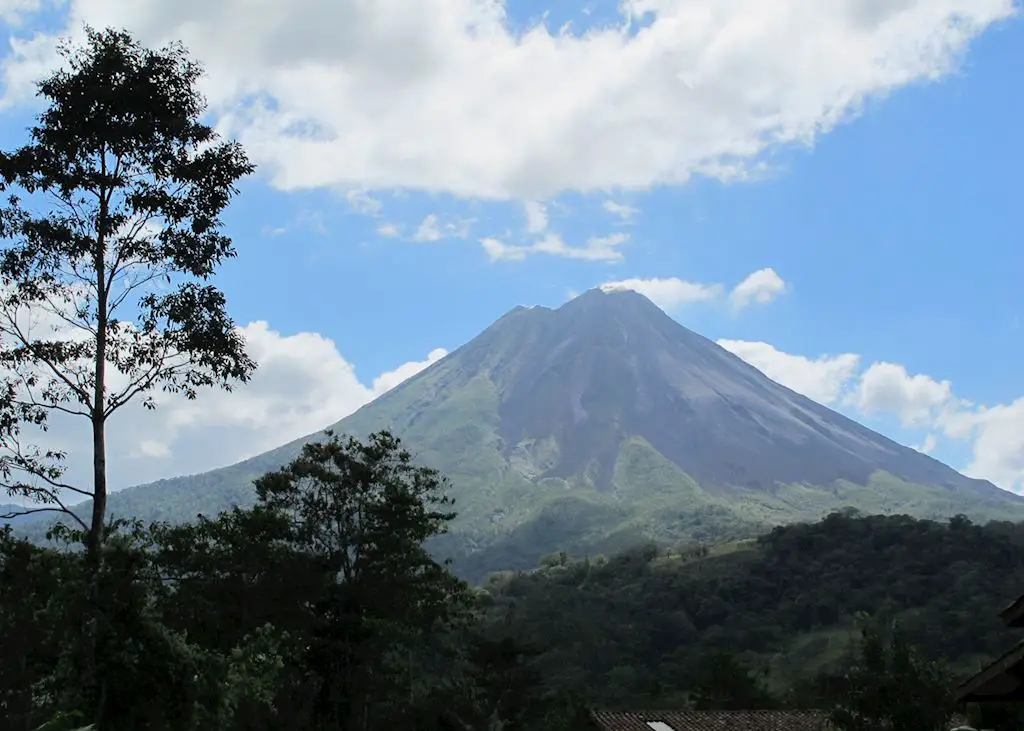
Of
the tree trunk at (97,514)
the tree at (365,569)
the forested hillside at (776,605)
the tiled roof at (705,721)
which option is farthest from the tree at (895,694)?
the forested hillside at (776,605)

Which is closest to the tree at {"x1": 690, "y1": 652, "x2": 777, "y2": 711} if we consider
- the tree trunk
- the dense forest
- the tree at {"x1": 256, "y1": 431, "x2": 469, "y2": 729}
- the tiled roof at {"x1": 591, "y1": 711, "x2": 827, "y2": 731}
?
the dense forest

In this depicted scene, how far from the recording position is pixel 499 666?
42.6m

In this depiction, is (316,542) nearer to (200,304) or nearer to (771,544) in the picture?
(200,304)

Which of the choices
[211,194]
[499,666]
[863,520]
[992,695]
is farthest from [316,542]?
[863,520]

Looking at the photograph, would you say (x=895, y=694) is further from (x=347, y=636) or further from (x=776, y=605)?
(x=776, y=605)

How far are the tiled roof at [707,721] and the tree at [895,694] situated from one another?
1192 centimetres

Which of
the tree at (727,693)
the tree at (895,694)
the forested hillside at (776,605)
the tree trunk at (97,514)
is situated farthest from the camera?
the forested hillside at (776,605)

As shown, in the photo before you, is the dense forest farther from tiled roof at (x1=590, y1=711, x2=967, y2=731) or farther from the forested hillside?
tiled roof at (x1=590, y1=711, x2=967, y2=731)

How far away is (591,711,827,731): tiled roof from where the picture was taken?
34.6 m

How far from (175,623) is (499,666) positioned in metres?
20.2

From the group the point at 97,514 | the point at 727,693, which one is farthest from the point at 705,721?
the point at 97,514

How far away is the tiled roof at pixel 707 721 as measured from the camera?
34.6 metres

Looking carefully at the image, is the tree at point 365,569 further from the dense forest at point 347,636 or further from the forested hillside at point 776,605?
the forested hillside at point 776,605

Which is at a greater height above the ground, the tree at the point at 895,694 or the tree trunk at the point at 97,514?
the tree trunk at the point at 97,514
